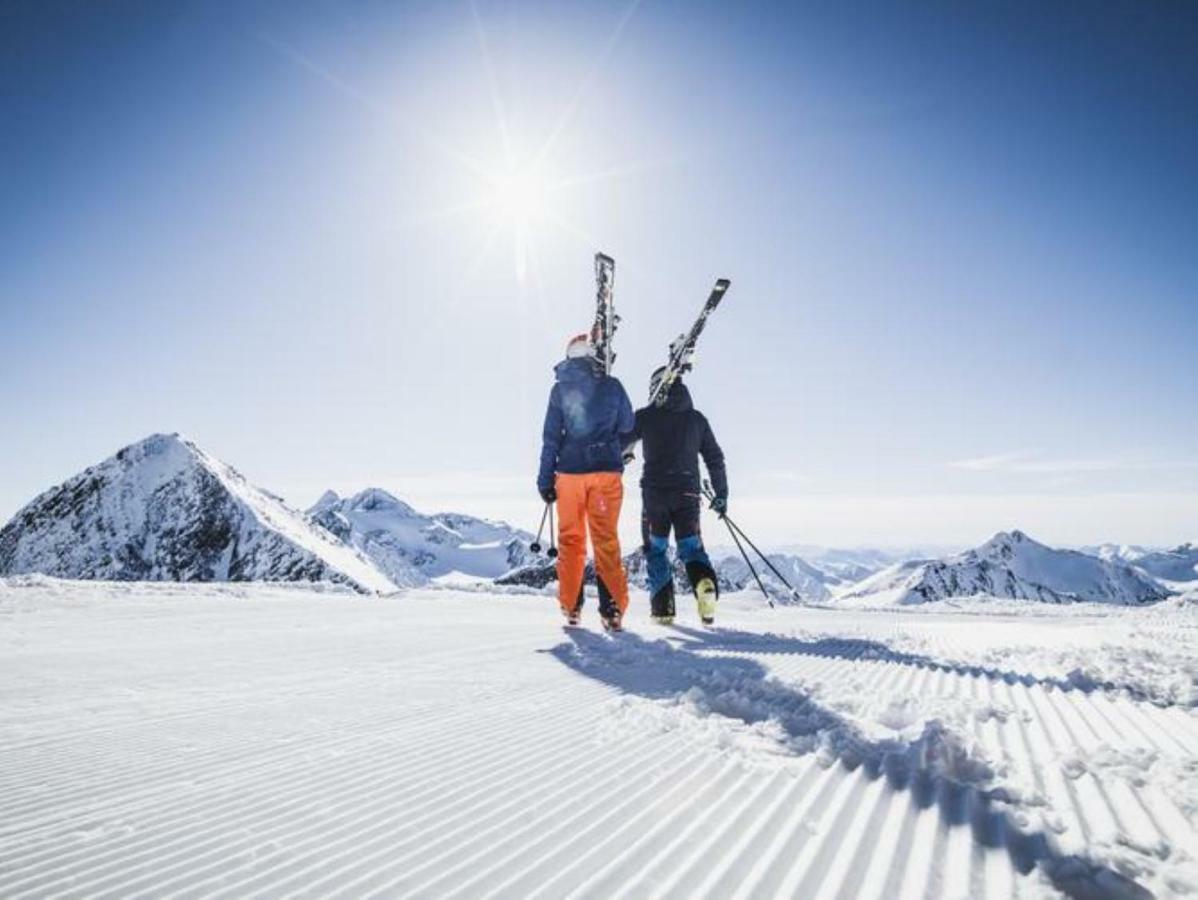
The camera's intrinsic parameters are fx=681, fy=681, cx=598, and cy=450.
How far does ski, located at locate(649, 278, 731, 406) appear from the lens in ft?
29.1

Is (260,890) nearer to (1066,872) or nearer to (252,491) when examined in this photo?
(1066,872)

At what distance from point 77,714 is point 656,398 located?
7037mm

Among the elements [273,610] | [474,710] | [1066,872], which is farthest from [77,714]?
[273,610]

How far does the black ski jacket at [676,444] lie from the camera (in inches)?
322

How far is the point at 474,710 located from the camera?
2840mm

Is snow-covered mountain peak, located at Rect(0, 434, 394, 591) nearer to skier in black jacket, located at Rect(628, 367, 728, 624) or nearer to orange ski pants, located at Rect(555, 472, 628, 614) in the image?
skier in black jacket, located at Rect(628, 367, 728, 624)

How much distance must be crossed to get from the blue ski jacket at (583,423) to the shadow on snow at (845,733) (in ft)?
7.13

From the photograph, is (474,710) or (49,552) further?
(49,552)

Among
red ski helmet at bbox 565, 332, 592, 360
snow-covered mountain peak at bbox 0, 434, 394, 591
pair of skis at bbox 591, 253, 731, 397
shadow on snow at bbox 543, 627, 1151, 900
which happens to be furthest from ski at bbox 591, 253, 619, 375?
snow-covered mountain peak at bbox 0, 434, 394, 591

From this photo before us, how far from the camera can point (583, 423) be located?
697cm

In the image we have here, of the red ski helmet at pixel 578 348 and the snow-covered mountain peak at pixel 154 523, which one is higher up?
the snow-covered mountain peak at pixel 154 523

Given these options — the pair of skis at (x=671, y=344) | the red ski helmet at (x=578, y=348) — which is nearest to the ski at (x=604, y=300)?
the pair of skis at (x=671, y=344)

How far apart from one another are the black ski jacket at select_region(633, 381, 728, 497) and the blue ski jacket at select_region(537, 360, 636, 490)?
3.85 ft

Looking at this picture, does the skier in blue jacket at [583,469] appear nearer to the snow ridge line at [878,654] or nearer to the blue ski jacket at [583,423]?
the blue ski jacket at [583,423]
